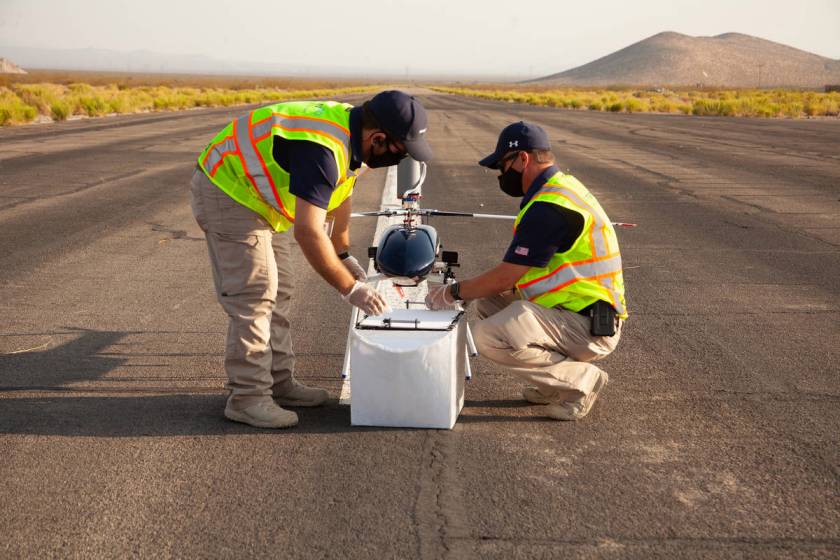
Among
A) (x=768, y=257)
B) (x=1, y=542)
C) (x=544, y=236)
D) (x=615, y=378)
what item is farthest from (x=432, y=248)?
(x=768, y=257)

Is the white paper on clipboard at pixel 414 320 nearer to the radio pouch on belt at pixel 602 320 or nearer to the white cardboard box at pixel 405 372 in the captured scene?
the white cardboard box at pixel 405 372

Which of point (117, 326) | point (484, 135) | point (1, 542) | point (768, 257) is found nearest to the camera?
point (1, 542)

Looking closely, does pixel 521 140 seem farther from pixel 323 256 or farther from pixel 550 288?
pixel 323 256

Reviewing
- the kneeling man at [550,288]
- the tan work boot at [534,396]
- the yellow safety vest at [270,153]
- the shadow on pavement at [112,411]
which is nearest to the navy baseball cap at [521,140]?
the kneeling man at [550,288]

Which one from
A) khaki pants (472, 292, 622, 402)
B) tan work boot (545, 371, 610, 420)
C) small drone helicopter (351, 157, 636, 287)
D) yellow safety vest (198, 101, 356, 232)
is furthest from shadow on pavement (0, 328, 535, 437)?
yellow safety vest (198, 101, 356, 232)

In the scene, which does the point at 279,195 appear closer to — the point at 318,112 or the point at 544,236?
the point at 318,112

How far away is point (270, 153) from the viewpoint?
453 cm

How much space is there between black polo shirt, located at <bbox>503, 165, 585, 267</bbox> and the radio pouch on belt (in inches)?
16.1

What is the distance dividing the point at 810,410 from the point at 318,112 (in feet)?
10.2

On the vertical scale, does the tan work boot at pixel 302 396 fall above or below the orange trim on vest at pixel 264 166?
below

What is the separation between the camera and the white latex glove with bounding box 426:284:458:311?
4.95 meters

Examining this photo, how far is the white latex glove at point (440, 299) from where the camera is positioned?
16.3 ft

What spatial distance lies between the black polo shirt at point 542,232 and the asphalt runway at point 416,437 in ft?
2.85

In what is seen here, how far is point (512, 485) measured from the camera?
13.6ft
